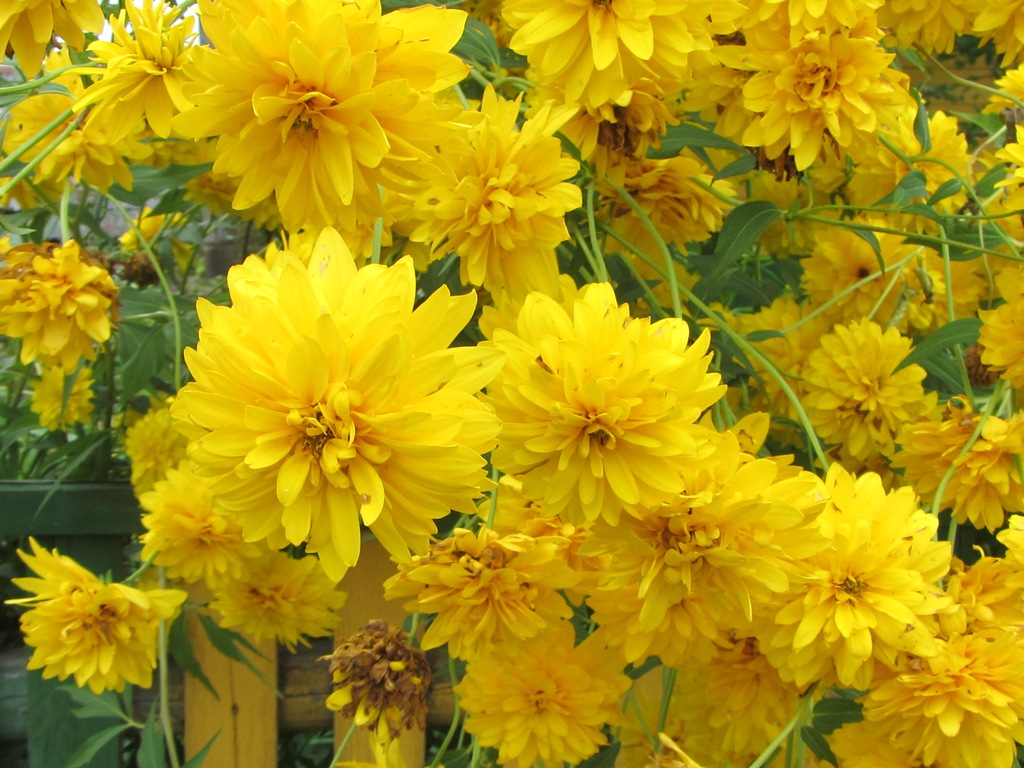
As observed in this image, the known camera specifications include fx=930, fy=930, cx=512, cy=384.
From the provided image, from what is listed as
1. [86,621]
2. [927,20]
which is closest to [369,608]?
[86,621]

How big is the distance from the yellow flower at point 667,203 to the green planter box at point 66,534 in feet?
2.81

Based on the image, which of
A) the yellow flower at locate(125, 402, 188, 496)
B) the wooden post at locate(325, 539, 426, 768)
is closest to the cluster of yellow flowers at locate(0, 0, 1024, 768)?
the yellow flower at locate(125, 402, 188, 496)

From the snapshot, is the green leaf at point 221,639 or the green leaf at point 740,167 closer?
the green leaf at point 740,167

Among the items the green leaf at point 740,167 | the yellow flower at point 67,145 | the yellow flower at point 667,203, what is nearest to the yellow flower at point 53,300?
the yellow flower at point 67,145

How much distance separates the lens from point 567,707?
31.7 inches

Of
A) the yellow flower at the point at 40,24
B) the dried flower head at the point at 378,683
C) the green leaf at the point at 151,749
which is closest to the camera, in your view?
the yellow flower at the point at 40,24

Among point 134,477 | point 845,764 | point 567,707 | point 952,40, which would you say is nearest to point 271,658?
point 134,477

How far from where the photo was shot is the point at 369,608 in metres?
1.40

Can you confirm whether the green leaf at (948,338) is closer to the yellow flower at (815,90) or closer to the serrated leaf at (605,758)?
the yellow flower at (815,90)

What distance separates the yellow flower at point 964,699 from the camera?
65cm

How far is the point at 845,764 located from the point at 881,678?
0.32ft

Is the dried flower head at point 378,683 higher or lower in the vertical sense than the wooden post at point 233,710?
higher

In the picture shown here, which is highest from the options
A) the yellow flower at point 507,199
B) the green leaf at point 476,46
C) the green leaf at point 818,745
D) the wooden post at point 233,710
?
the green leaf at point 476,46

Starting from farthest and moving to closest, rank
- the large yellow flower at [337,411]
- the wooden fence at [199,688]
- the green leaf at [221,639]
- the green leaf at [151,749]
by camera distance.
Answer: the wooden fence at [199,688], the green leaf at [221,639], the green leaf at [151,749], the large yellow flower at [337,411]
